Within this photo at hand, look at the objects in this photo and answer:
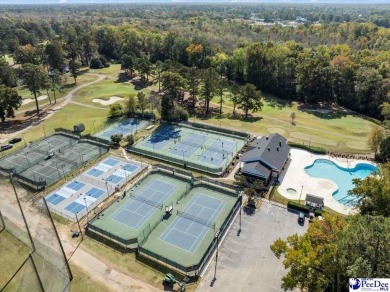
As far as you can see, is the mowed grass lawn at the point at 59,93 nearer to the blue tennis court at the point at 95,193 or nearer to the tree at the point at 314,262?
the blue tennis court at the point at 95,193

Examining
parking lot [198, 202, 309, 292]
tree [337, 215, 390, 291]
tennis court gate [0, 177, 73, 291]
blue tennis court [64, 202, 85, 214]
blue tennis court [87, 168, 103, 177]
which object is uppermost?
tennis court gate [0, 177, 73, 291]

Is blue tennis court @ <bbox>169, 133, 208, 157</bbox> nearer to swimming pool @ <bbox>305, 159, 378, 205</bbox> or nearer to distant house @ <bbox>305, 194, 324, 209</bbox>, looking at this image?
swimming pool @ <bbox>305, 159, 378, 205</bbox>

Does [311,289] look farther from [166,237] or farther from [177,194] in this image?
[177,194]

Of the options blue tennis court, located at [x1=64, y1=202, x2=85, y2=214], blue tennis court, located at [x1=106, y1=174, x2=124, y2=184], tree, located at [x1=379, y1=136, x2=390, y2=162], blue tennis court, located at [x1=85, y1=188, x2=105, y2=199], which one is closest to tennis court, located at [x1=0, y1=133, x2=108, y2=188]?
blue tennis court, located at [x1=85, y1=188, x2=105, y2=199]

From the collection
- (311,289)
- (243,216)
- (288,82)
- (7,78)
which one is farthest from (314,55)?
(7,78)

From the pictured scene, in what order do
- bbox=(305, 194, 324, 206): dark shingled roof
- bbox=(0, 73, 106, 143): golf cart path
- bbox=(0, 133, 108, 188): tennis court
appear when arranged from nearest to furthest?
bbox=(305, 194, 324, 206): dark shingled roof
bbox=(0, 133, 108, 188): tennis court
bbox=(0, 73, 106, 143): golf cart path

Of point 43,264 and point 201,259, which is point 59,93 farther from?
point 43,264
